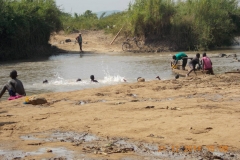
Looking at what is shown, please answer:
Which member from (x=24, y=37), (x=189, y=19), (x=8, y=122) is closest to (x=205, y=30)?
(x=189, y=19)

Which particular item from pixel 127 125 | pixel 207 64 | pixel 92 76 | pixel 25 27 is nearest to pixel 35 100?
pixel 127 125

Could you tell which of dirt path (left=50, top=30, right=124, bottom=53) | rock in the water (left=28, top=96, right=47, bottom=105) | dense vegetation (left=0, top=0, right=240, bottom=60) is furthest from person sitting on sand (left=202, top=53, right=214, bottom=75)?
dirt path (left=50, top=30, right=124, bottom=53)

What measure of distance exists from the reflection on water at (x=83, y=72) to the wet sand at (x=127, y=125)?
4234 millimetres

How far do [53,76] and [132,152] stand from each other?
1355cm

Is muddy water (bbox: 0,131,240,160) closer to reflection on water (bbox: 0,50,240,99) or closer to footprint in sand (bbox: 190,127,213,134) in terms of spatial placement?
footprint in sand (bbox: 190,127,213,134)

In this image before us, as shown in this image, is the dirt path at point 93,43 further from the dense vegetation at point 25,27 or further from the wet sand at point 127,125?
the wet sand at point 127,125

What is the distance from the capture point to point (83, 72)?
816 inches

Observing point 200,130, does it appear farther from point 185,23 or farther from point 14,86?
point 185,23

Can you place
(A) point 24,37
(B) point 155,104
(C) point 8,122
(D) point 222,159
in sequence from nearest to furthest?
(D) point 222,159, (C) point 8,122, (B) point 155,104, (A) point 24,37

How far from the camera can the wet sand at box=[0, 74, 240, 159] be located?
6.39m

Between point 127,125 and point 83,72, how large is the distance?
12974 mm

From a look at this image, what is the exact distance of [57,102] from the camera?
11203mm

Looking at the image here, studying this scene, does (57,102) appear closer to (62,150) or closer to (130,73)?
(62,150)

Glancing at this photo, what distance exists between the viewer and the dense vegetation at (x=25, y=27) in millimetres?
27422
